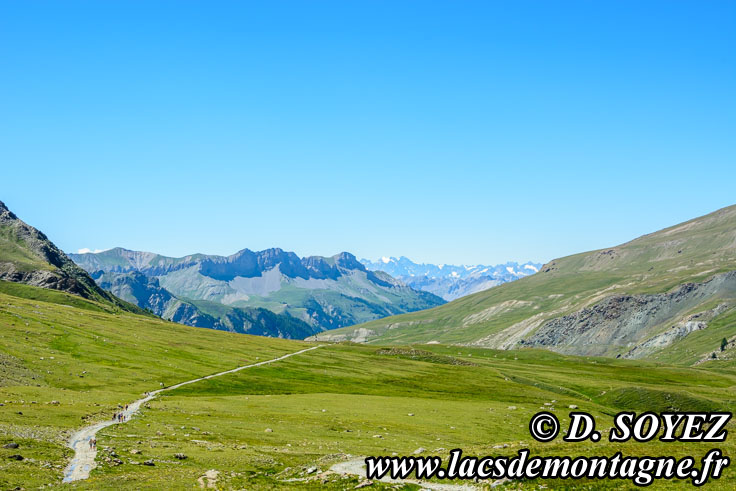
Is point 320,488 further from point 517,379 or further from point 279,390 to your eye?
point 517,379

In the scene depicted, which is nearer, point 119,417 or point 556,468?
point 556,468

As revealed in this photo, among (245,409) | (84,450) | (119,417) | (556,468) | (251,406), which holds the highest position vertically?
(84,450)

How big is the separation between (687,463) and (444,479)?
58.5ft

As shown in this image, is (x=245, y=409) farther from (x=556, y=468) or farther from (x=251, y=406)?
(x=556, y=468)

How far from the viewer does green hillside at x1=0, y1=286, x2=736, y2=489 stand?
4478 centimetres

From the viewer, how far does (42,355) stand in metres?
116

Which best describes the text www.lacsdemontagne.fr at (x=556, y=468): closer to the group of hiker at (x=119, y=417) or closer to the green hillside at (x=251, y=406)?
the green hillside at (x=251, y=406)

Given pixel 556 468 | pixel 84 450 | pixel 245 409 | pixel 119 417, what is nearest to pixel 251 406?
pixel 245 409

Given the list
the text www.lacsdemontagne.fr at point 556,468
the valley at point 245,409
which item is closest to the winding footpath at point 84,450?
the valley at point 245,409

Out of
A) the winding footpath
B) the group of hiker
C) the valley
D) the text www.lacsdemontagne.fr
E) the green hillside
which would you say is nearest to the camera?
the text www.lacsdemontagne.fr

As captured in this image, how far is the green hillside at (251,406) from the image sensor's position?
4478cm

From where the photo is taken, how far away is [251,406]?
94750 millimetres

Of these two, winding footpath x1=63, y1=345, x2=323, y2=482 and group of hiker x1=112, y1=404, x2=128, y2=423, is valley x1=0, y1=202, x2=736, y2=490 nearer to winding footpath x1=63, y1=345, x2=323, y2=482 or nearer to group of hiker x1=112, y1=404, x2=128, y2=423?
winding footpath x1=63, y1=345, x2=323, y2=482

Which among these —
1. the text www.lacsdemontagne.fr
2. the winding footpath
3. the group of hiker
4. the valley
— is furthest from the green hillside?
the group of hiker
